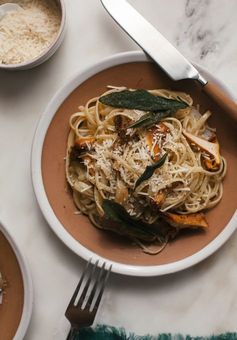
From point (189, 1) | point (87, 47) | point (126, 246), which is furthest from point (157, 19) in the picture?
point (126, 246)

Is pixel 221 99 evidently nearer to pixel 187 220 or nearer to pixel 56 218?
pixel 187 220

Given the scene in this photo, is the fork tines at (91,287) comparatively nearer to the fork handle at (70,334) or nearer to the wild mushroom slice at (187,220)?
the fork handle at (70,334)

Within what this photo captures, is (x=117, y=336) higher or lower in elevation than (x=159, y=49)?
lower

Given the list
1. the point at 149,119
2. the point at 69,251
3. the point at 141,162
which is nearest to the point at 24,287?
the point at 69,251

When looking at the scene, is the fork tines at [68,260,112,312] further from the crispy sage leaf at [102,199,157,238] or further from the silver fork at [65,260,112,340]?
the crispy sage leaf at [102,199,157,238]

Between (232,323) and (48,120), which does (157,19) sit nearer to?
(48,120)

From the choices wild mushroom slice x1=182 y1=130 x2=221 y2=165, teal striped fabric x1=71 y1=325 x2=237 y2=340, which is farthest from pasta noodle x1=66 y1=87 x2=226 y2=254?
teal striped fabric x1=71 y1=325 x2=237 y2=340
